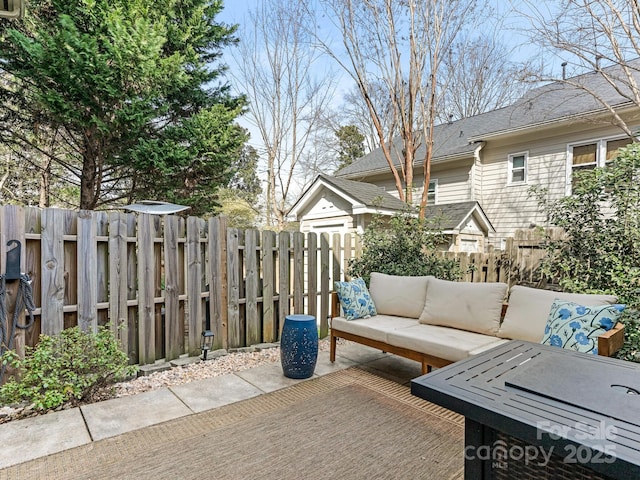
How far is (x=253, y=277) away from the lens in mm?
4453

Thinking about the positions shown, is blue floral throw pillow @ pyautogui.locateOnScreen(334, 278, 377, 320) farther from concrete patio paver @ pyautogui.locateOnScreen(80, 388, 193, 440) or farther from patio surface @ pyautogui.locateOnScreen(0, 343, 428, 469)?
concrete patio paver @ pyautogui.locateOnScreen(80, 388, 193, 440)

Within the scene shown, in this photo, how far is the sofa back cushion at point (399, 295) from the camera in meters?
3.97

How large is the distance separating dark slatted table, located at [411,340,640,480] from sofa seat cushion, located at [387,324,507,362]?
3.86ft

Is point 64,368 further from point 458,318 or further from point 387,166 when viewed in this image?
point 387,166

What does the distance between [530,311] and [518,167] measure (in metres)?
7.45

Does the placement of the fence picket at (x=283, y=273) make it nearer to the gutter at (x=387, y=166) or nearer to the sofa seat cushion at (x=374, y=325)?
the sofa seat cushion at (x=374, y=325)

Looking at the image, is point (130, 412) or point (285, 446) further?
point (130, 412)

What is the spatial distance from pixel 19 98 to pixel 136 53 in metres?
3.34

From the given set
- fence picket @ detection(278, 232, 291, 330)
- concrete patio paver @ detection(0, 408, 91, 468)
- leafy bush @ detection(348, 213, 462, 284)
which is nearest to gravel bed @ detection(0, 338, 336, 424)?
concrete patio paver @ detection(0, 408, 91, 468)

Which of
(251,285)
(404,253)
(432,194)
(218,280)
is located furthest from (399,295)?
(432,194)

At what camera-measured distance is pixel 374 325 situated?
371 cm

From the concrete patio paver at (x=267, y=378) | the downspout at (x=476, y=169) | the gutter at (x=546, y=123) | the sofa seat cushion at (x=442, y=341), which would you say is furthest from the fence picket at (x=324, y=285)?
the gutter at (x=546, y=123)

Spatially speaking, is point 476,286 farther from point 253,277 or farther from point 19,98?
point 19,98

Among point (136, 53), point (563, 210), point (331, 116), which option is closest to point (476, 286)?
point (563, 210)
